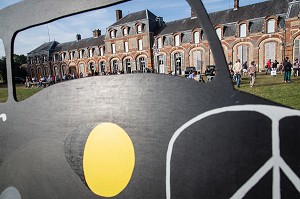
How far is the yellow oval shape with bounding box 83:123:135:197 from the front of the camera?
1306 millimetres

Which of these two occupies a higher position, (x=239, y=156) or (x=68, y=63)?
(x=68, y=63)

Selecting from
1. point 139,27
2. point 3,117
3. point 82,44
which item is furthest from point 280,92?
point 82,44

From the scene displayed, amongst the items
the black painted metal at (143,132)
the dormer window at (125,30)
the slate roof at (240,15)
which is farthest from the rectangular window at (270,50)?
the black painted metal at (143,132)

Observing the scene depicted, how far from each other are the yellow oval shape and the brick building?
55.2 ft

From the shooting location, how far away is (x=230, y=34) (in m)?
24.6

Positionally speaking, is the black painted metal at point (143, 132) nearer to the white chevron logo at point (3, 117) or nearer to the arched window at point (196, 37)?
the white chevron logo at point (3, 117)

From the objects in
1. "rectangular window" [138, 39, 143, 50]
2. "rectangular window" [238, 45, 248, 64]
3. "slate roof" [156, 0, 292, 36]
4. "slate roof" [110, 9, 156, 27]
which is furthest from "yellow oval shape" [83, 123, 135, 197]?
"slate roof" [110, 9, 156, 27]

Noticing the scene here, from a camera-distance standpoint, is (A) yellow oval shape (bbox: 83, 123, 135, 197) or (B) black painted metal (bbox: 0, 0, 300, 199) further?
(A) yellow oval shape (bbox: 83, 123, 135, 197)

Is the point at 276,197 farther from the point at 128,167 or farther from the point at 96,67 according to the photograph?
the point at 96,67

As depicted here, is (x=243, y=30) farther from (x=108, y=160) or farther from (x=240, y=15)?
(x=108, y=160)

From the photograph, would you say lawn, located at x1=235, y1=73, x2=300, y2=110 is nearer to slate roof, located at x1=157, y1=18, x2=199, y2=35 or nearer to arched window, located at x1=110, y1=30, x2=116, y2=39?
slate roof, located at x1=157, y1=18, x2=199, y2=35

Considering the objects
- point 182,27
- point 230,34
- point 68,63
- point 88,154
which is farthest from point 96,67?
point 88,154

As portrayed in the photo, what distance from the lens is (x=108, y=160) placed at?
1.36 metres

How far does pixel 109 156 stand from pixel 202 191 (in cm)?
60
